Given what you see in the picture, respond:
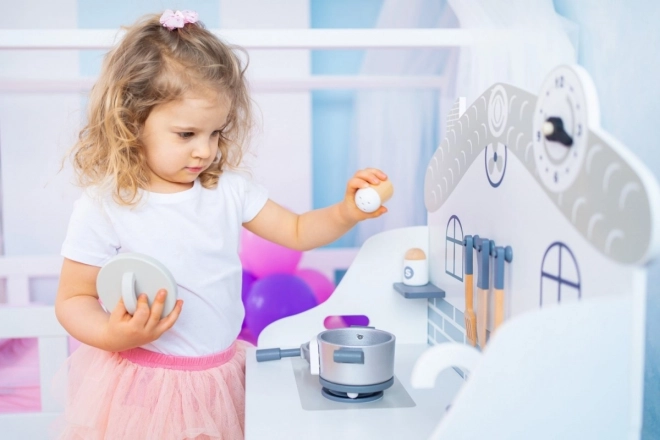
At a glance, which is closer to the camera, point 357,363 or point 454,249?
point 357,363

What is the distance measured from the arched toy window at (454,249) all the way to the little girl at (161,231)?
12 cm

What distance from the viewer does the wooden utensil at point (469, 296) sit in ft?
2.84

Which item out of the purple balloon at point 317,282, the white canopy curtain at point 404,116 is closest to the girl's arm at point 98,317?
the purple balloon at point 317,282

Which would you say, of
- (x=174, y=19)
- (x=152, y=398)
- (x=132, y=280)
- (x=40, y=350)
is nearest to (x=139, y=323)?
(x=132, y=280)

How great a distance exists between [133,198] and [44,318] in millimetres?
573

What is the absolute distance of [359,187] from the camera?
3.44 feet

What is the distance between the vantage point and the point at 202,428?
997mm

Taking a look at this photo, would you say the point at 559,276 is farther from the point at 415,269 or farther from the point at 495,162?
the point at 415,269

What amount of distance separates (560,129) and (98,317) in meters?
0.71

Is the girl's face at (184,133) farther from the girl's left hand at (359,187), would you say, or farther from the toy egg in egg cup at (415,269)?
the toy egg in egg cup at (415,269)

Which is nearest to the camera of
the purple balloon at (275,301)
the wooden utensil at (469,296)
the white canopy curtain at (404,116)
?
the wooden utensil at (469,296)

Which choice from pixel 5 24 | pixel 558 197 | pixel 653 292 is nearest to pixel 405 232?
pixel 653 292

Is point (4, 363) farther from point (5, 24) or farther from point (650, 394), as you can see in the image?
point (650, 394)

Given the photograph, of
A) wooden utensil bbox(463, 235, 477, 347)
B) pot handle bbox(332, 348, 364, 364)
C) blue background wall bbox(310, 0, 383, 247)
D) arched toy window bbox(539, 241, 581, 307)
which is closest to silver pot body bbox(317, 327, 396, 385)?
pot handle bbox(332, 348, 364, 364)
